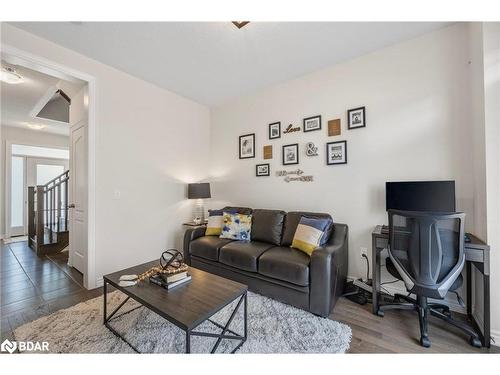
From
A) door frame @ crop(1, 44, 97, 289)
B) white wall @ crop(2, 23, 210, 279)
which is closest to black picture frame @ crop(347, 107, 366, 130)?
white wall @ crop(2, 23, 210, 279)

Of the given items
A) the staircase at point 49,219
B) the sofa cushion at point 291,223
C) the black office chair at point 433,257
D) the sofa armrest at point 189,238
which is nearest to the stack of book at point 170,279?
the sofa armrest at point 189,238

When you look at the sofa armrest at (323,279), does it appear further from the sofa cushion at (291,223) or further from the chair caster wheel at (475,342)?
the chair caster wheel at (475,342)

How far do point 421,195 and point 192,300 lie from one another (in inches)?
85.8

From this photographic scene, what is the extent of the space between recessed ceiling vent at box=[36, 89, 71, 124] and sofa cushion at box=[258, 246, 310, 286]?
13.6ft

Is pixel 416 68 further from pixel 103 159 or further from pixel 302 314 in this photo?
pixel 103 159

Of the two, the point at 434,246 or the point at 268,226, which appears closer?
the point at 434,246

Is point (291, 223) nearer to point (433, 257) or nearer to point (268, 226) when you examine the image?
point (268, 226)

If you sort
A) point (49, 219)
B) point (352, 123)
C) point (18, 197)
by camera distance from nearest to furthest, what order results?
point (352, 123) → point (49, 219) → point (18, 197)

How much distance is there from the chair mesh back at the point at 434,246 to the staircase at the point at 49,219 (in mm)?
5021

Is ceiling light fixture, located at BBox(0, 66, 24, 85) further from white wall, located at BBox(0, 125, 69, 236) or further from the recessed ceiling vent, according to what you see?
white wall, located at BBox(0, 125, 69, 236)

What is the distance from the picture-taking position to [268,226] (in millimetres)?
2766

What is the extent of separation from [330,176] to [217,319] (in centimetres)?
203

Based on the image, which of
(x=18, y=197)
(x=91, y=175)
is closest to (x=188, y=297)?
(x=91, y=175)
